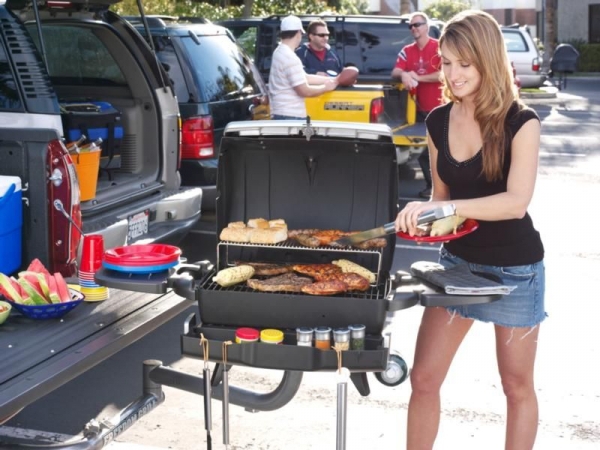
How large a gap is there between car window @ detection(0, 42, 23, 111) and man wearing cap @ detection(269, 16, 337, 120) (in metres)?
4.59

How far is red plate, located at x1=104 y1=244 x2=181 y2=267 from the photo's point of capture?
12.0 feet

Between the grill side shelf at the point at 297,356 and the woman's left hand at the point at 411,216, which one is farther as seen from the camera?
the woman's left hand at the point at 411,216

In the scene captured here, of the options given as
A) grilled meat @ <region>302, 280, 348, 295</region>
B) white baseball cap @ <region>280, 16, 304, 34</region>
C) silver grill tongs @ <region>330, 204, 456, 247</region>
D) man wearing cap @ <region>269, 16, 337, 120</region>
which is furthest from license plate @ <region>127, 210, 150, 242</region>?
white baseball cap @ <region>280, 16, 304, 34</region>

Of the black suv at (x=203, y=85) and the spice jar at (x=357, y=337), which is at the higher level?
the black suv at (x=203, y=85)

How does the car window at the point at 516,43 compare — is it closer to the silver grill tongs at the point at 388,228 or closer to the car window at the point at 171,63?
the car window at the point at 171,63

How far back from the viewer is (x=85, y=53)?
6.81 m

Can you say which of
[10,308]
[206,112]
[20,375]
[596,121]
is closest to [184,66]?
[206,112]

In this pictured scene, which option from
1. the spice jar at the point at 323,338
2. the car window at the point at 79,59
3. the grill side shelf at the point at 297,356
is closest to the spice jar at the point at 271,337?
the grill side shelf at the point at 297,356

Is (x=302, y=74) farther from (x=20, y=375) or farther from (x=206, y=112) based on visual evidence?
(x=20, y=375)

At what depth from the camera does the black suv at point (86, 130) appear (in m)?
4.29

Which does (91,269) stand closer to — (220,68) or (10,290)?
(10,290)

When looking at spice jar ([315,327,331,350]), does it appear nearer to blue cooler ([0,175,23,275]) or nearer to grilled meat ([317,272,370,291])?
grilled meat ([317,272,370,291])

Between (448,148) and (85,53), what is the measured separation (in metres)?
3.84

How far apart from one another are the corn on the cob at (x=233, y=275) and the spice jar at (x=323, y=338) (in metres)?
0.45
